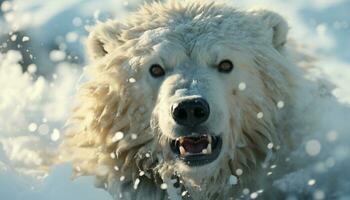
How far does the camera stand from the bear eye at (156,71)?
7.08 metres

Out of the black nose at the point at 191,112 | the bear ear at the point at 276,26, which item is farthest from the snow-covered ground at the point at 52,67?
the black nose at the point at 191,112

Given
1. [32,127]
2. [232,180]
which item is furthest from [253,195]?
[32,127]

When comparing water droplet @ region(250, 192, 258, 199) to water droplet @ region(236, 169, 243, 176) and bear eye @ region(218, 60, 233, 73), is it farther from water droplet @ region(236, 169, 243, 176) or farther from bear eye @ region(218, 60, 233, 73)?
bear eye @ region(218, 60, 233, 73)

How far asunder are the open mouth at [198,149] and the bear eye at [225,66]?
556mm

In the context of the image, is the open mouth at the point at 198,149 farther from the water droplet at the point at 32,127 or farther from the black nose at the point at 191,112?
the water droplet at the point at 32,127

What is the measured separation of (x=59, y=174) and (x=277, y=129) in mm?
1835

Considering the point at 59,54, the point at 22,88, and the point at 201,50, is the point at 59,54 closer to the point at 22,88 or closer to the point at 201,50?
the point at 22,88

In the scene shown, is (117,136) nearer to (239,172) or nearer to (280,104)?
(239,172)

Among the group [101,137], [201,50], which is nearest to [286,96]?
[201,50]

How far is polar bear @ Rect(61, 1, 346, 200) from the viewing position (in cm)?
697

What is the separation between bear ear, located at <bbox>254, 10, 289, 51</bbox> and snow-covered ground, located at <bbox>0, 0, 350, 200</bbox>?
0.27 metres

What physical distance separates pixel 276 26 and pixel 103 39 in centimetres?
145

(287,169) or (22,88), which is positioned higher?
(287,169)

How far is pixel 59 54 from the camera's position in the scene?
16406 millimetres
